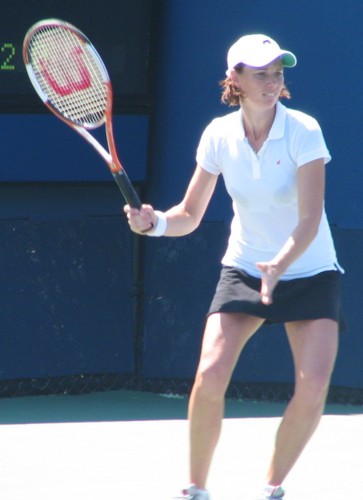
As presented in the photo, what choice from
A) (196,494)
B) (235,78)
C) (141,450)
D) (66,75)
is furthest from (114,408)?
(235,78)

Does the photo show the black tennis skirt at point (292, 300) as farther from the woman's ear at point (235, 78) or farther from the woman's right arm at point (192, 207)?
the woman's ear at point (235, 78)

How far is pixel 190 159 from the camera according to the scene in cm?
692

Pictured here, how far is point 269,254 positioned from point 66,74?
1.03m

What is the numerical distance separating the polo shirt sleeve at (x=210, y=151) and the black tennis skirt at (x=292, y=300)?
0.42m

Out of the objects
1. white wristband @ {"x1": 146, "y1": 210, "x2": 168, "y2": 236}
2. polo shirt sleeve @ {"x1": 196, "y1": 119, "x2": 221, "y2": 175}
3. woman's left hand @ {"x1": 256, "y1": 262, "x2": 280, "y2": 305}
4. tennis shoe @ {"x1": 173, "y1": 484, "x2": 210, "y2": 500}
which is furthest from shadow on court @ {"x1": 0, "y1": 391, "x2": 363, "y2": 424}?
woman's left hand @ {"x1": 256, "y1": 262, "x2": 280, "y2": 305}

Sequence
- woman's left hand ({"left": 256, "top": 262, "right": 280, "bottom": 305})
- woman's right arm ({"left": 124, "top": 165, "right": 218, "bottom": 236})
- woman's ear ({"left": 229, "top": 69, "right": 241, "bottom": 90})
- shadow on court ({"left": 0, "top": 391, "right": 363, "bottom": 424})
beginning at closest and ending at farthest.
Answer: woman's left hand ({"left": 256, "top": 262, "right": 280, "bottom": 305}) < woman's ear ({"left": 229, "top": 69, "right": 241, "bottom": 90}) < woman's right arm ({"left": 124, "top": 165, "right": 218, "bottom": 236}) < shadow on court ({"left": 0, "top": 391, "right": 363, "bottom": 424})

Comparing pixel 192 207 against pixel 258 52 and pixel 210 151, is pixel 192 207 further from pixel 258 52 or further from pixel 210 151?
pixel 258 52

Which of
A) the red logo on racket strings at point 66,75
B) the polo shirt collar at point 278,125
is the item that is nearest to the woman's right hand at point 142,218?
the polo shirt collar at point 278,125

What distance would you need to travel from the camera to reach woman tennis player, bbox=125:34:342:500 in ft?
14.0

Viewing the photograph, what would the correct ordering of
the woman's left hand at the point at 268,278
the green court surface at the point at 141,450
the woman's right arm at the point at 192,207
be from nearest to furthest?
the woman's left hand at the point at 268,278 < the woman's right arm at the point at 192,207 < the green court surface at the point at 141,450

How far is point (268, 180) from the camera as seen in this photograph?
169 inches

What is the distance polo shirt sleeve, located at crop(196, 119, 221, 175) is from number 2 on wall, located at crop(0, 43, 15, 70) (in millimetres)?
2398

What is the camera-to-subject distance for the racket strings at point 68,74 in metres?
4.64

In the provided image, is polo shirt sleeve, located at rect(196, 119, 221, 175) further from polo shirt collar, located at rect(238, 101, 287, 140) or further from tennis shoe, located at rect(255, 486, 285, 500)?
tennis shoe, located at rect(255, 486, 285, 500)
